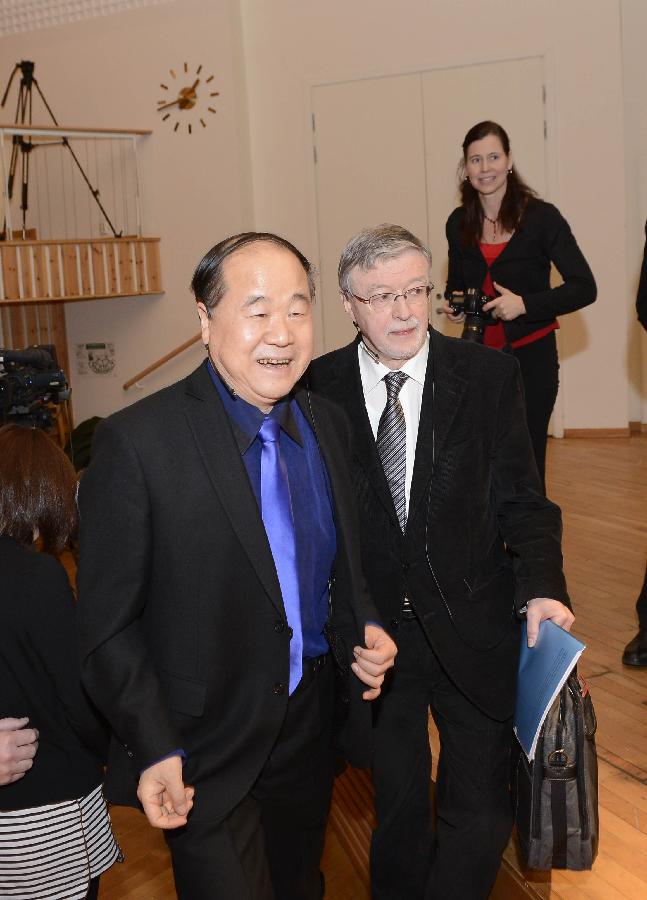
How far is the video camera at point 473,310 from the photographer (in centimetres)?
359

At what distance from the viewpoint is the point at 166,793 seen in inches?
62.5

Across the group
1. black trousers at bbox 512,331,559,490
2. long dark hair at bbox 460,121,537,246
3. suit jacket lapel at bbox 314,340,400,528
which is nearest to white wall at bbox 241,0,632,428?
long dark hair at bbox 460,121,537,246

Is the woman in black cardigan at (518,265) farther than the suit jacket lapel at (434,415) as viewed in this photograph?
Yes

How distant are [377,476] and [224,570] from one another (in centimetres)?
62

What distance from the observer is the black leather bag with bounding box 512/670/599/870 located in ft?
6.54

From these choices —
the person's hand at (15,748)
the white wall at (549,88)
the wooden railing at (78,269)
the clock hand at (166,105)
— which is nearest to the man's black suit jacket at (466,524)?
the person's hand at (15,748)

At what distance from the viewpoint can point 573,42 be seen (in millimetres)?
7879

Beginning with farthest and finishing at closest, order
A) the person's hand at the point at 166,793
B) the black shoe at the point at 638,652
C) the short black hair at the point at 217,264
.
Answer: the black shoe at the point at 638,652
the short black hair at the point at 217,264
the person's hand at the point at 166,793

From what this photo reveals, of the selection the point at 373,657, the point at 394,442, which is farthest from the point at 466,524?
the point at 373,657

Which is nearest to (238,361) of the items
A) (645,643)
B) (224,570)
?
(224,570)

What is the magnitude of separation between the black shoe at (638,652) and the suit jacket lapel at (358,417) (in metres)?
1.75

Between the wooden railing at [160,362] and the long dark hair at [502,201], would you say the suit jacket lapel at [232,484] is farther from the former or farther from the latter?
the wooden railing at [160,362]

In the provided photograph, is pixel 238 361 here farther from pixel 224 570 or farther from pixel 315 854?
pixel 315 854

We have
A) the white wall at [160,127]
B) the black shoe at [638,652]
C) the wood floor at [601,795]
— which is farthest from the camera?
the white wall at [160,127]
